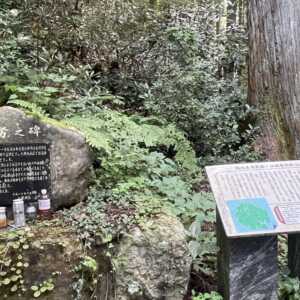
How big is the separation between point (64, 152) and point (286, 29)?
3.83 meters

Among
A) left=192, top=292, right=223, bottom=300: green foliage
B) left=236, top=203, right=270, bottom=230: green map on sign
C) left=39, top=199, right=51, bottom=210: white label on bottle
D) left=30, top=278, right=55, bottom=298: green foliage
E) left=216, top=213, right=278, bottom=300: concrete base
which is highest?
left=236, top=203, right=270, bottom=230: green map on sign

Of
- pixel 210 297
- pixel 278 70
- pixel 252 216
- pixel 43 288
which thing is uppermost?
pixel 278 70

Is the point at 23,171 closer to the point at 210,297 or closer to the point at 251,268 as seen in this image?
the point at 210,297

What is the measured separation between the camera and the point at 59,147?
3.66 metres

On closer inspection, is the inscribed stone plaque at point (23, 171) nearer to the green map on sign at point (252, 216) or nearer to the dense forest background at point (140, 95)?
the dense forest background at point (140, 95)

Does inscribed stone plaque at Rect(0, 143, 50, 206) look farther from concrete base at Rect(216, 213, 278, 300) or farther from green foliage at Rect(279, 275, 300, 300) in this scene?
green foliage at Rect(279, 275, 300, 300)

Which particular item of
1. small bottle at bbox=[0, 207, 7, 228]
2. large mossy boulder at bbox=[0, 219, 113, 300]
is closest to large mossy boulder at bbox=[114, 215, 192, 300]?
large mossy boulder at bbox=[0, 219, 113, 300]

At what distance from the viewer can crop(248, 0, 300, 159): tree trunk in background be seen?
5.82m

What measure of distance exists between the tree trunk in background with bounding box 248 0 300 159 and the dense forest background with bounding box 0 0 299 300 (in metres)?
0.28

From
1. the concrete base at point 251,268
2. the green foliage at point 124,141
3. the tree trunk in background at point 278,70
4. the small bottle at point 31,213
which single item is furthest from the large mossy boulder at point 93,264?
the tree trunk in background at point 278,70

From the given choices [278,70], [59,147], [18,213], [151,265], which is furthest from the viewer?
[278,70]

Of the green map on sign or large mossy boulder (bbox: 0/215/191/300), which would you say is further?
large mossy boulder (bbox: 0/215/191/300)

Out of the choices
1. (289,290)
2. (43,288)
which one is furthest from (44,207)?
(289,290)

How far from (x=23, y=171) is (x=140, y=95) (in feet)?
10.1
